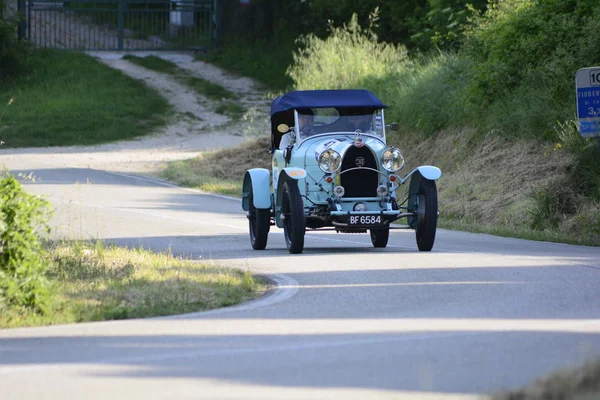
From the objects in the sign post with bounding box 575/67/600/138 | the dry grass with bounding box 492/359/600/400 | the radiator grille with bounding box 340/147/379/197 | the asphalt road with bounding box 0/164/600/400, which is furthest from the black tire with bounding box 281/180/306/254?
the dry grass with bounding box 492/359/600/400

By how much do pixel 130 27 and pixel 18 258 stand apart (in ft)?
169

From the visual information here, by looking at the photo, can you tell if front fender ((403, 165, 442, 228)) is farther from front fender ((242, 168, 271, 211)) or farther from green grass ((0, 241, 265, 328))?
green grass ((0, 241, 265, 328))

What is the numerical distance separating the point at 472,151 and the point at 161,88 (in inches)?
1034

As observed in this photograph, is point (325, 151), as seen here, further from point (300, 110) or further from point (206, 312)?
point (206, 312)

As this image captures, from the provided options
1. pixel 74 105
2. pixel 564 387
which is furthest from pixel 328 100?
pixel 74 105

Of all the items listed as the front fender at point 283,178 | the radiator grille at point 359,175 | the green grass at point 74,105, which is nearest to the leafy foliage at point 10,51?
the green grass at point 74,105

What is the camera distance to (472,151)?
1139 inches

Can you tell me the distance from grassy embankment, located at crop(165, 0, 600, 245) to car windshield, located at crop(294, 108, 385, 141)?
12.3ft

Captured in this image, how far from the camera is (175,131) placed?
47062mm

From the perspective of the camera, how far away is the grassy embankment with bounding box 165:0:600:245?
22.0 m

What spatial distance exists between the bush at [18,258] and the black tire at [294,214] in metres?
5.05

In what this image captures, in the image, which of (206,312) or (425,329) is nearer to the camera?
(425,329)

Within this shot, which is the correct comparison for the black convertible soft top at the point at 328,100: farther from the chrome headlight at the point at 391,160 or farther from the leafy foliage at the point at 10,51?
the leafy foliage at the point at 10,51

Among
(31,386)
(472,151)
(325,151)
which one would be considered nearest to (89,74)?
(472,151)
